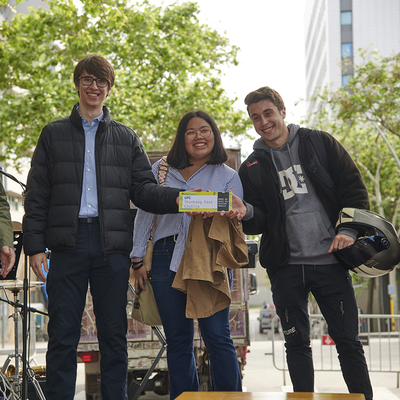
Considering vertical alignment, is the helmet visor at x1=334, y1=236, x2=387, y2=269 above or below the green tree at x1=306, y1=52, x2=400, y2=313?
below

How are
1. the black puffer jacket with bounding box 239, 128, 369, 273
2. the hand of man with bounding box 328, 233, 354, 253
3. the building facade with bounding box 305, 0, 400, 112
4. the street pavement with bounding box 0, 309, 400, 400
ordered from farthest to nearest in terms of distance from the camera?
the building facade with bounding box 305, 0, 400, 112
the street pavement with bounding box 0, 309, 400, 400
the black puffer jacket with bounding box 239, 128, 369, 273
the hand of man with bounding box 328, 233, 354, 253

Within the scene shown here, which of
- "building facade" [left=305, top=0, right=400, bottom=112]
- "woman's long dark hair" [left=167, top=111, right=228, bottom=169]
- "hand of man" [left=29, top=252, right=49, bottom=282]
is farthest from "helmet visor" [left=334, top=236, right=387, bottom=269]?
"building facade" [left=305, top=0, right=400, bottom=112]

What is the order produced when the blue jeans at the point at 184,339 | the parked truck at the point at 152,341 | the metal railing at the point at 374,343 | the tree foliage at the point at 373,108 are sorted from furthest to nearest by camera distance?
the tree foliage at the point at 373,108 < the metal railing at the point at 374,343 < the parked truck at the point at 152,341 < the blue jeans at the point at 184,339

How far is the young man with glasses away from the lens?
3.45 meters

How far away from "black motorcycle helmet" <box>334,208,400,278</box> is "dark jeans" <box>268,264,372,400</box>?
18 cm

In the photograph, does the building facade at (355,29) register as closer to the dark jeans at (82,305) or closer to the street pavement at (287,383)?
the street pavement at (287,383)

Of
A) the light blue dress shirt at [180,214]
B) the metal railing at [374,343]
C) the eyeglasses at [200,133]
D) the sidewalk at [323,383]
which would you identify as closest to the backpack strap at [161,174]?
the light blue dress shirt at [180,214]

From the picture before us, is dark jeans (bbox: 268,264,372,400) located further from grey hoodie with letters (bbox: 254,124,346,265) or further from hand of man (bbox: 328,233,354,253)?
hand of man (bbox: 328,233,354,253)

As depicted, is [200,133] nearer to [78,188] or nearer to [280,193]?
[280,193]

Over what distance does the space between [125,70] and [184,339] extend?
1449cm

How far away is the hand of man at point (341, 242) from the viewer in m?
3.73

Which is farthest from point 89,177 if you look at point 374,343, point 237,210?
point 374,343

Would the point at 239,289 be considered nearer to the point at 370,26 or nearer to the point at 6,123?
the point at 6,123

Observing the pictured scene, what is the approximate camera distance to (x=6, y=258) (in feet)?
12.0
